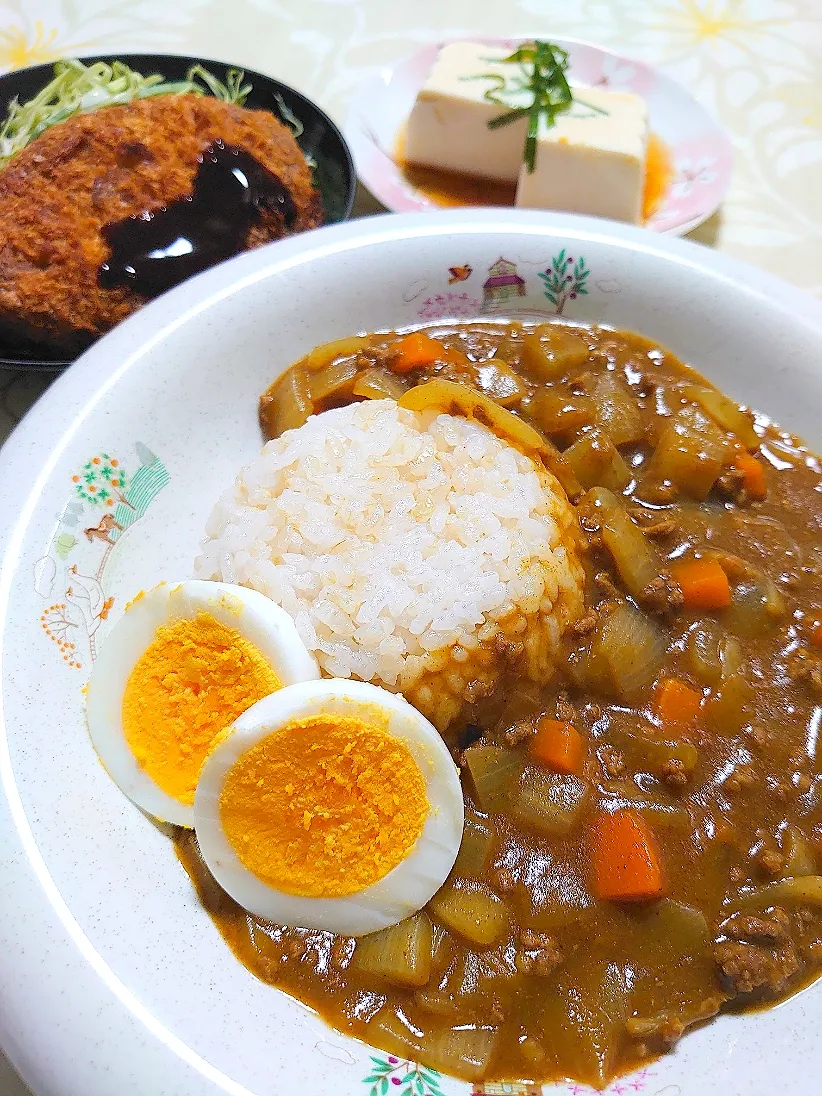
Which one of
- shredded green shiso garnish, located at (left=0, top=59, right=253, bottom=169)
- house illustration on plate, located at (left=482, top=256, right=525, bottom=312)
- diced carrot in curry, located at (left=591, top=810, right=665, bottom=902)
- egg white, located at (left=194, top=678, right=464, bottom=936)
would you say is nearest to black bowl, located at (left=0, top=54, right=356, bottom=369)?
shredded green shiso garnish, located at (left=0, top=59, right=253, bottom=169)

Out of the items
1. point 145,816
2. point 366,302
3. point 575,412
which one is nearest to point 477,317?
point 366,302

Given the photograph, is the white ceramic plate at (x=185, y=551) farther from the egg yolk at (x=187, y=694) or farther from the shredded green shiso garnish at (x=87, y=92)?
the shredded green shiso garnish at (x=87, y=92)

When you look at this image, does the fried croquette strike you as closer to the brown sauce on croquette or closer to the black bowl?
the brown sauce on croquette

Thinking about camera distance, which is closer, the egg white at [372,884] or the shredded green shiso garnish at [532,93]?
the egg white at [372,884]

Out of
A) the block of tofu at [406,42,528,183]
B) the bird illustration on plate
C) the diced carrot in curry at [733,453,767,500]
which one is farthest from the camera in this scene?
the block of tofu at [406,42,528,183]

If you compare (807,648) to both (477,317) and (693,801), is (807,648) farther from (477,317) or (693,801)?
(477,317)

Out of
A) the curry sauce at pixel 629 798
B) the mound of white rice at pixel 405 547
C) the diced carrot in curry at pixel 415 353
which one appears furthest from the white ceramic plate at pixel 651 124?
the mound of white rice at pixel 405 547

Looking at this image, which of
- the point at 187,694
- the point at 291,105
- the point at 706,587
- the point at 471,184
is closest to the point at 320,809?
the point at 187,694
